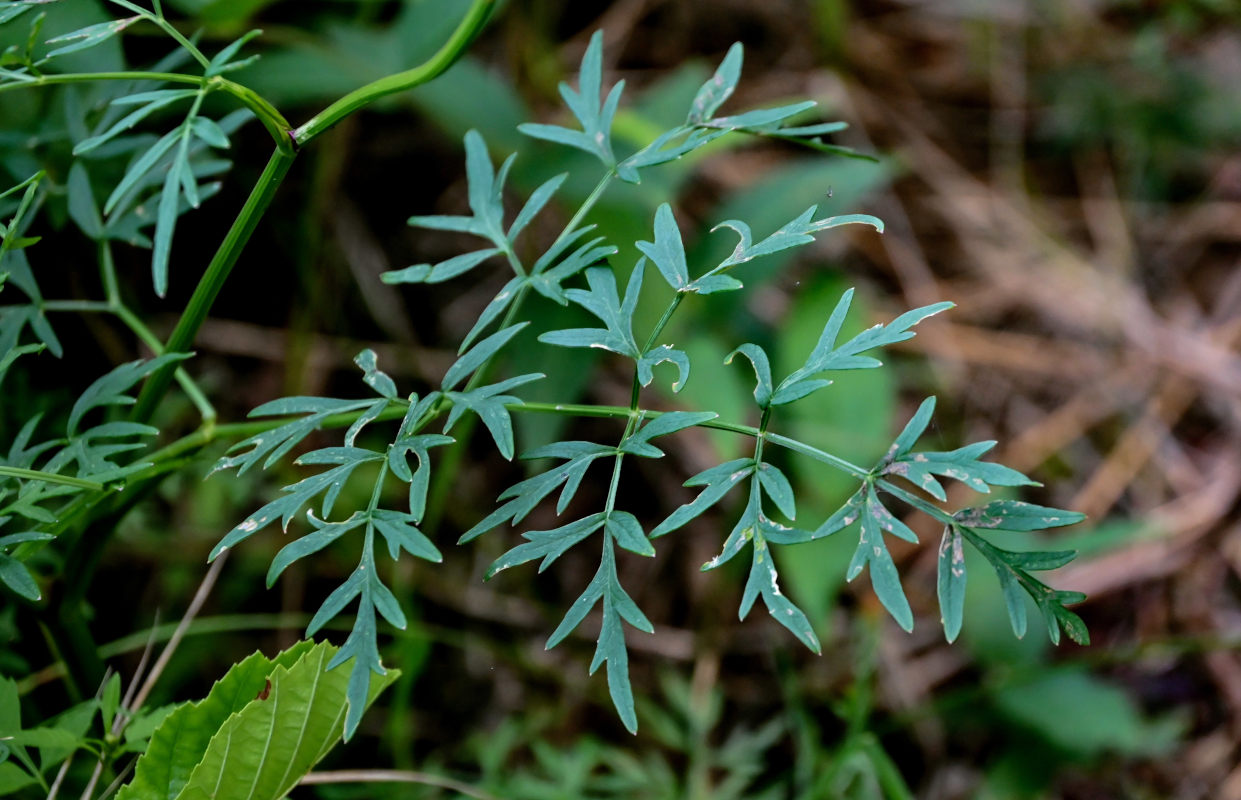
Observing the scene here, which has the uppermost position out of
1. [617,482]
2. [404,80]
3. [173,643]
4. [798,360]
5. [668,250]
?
[404,80]

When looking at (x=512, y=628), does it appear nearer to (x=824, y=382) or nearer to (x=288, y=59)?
(x=288, y=59)

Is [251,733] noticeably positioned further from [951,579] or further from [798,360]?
[798,360]

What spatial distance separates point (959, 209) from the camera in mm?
2387

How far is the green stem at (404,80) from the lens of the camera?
69 cm

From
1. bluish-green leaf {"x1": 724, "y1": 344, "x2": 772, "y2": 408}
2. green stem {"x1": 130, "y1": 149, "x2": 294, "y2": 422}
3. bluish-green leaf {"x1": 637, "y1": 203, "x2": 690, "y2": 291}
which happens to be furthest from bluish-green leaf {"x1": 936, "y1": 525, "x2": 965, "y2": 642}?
green stem {"x1": 130, "y1": 149, "x2": 294, "y2": 422}

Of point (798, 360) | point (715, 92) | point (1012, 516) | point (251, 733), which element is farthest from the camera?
point (798, 360)

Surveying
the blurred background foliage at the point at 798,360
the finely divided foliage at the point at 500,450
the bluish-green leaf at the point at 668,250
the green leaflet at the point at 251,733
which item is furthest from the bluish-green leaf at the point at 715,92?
the blurred background foliage at the point at 798,360

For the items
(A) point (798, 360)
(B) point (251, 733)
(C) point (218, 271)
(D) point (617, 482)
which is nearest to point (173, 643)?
(B) point (251, 733)

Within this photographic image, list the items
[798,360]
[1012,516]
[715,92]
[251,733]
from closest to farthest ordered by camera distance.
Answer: [1012,516], [251,733], [715,92], [798,360]

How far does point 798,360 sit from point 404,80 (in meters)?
1.24

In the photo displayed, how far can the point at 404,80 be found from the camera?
707 millimetres

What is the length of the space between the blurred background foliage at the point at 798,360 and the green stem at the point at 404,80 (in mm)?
452

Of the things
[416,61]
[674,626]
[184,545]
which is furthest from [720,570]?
[416,61]

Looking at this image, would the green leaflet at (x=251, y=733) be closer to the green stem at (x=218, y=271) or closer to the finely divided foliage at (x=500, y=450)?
the finely divided foliage at (x=500, y=450)
